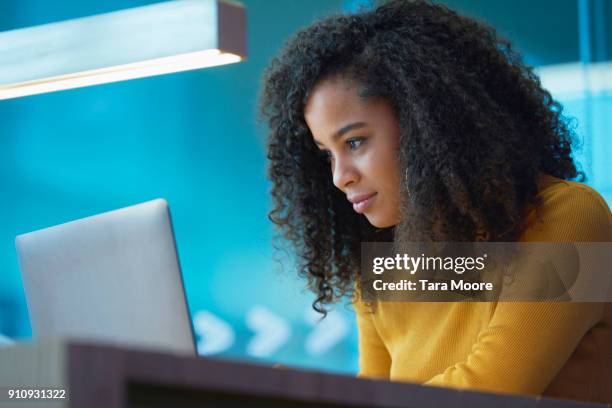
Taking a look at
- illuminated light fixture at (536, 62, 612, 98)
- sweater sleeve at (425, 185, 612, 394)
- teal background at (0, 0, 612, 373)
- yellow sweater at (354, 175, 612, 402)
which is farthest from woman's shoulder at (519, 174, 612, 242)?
teal background at (0, 0, 612, 373)

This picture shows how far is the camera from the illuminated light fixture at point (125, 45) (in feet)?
4.21

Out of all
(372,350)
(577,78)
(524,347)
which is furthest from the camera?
(577,78)

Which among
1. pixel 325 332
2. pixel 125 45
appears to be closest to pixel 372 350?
pixel 125 45

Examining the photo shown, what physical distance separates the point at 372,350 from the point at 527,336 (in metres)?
0.52

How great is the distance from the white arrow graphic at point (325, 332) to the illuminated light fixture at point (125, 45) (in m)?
1.97

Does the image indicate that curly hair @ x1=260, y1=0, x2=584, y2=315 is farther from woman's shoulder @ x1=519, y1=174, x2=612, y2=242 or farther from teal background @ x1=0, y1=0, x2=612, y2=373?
teal background @ x1=0, y1=0, x2=612, y2=373

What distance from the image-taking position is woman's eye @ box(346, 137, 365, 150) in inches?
60.2

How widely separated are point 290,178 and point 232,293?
1.71 meters

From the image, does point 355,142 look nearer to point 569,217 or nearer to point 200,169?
point 569,217

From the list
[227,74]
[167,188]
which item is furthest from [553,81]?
[167,188]

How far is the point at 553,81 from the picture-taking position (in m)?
3.10

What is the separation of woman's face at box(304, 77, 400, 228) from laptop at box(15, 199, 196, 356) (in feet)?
1.35

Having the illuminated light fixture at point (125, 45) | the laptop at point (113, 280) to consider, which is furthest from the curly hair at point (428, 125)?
the laptop at point (113, 280)

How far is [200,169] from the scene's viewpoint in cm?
352
